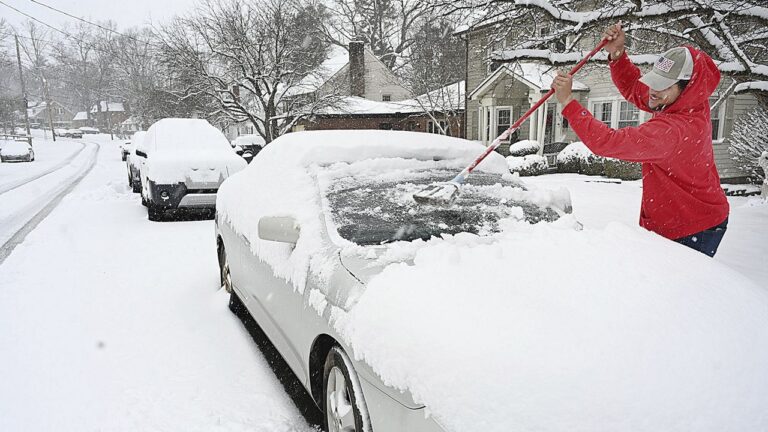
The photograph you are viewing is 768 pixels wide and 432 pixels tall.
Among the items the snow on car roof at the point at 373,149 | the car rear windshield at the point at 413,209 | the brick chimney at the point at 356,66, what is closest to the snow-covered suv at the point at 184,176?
the snow on car roof at the point at 373,149

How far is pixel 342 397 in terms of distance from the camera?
7.14ft

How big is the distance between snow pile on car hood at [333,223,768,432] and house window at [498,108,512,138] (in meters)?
20.3

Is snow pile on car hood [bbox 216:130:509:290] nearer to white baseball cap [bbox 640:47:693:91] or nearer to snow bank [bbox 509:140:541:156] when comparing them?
white baseball cap [bbox 640:47:693:91]

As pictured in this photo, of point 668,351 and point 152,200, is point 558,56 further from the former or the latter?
point 152,200

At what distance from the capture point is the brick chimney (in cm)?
2947

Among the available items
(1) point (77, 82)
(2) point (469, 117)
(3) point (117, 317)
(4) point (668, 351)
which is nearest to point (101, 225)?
(3) point (117, 317)

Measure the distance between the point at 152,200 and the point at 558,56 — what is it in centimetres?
632

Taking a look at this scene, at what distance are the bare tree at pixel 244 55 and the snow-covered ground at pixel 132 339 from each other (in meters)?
12.1

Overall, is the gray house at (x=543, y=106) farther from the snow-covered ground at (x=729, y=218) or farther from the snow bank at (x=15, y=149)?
the snow bank at (x=15, y=149)

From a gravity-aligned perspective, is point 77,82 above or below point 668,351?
above

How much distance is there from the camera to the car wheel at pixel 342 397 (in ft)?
6.50

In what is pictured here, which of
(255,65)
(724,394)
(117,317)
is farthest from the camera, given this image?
(255,65)

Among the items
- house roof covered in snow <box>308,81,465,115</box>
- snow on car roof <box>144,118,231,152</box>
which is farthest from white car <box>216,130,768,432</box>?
house roof covered in snow <box>308,81,465,115</box>

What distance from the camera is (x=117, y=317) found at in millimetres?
4102
